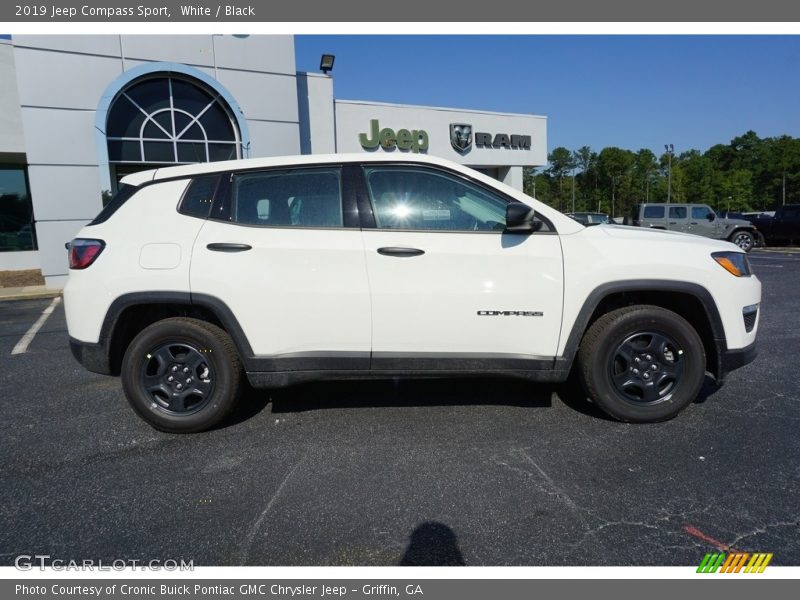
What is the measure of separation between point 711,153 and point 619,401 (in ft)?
373

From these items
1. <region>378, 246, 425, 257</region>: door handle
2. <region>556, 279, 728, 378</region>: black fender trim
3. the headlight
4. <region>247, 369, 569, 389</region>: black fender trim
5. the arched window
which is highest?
the arched window

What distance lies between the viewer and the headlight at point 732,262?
3.49 metres

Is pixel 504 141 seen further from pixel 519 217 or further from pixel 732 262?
pixel 519 217

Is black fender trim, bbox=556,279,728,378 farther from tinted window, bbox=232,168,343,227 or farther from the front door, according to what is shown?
the front door

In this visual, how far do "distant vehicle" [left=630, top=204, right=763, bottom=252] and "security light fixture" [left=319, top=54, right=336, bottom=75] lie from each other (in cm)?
1219

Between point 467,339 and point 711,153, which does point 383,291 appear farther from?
point 711,153

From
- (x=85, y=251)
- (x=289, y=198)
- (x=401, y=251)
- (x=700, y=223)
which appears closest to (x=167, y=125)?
(x=85, y=251)

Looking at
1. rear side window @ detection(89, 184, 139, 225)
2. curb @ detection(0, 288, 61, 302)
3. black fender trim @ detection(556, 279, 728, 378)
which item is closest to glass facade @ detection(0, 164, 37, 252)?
curb @ detection(0, 288, 61, 302)

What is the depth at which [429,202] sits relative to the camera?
11.6ft

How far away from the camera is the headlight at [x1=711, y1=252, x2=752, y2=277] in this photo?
3.49 m

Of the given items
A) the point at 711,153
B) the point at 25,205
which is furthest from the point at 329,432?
the point at 711,153

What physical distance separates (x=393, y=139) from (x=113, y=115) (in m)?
9.27

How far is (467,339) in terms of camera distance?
342cm

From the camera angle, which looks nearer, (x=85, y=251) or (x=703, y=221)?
(x=85, y=251)
